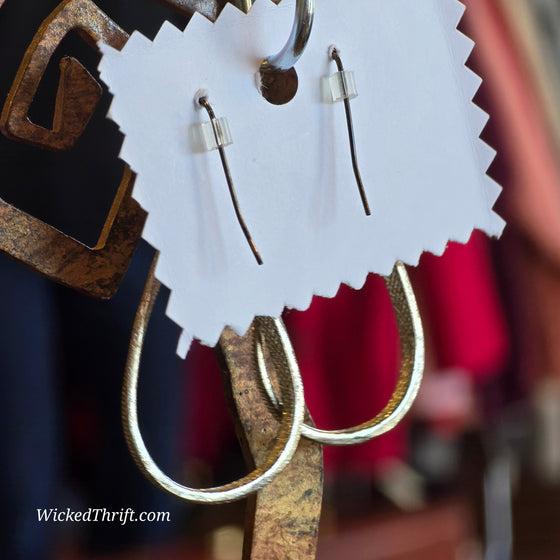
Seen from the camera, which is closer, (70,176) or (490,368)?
(70,176)

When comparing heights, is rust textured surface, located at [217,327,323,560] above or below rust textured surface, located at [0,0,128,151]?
below

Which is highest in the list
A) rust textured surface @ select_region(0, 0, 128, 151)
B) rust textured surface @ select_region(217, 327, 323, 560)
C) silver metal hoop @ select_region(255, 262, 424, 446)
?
rust textured surface @ select_region(0, 0, 128, 151)

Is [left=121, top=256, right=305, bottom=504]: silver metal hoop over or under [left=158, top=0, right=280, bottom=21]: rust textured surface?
under

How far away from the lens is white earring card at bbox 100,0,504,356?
195 millimetres

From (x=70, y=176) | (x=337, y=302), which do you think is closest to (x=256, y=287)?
(x=70, y=176)

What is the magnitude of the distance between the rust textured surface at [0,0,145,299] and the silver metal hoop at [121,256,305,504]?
20 millimetres

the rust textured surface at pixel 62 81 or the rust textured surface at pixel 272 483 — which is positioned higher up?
the rust textured surface at pixel 62 81

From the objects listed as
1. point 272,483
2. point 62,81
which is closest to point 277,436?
point 272,483

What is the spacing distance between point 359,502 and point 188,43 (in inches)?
23.5

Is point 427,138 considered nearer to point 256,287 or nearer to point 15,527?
point 256,287

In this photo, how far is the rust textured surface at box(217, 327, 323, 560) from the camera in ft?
0.77

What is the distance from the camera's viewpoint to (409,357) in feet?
0.81

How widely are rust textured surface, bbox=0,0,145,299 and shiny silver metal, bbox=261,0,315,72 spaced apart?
47mm

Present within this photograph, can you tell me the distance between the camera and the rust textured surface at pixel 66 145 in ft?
0.68
